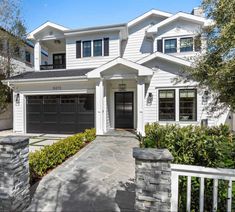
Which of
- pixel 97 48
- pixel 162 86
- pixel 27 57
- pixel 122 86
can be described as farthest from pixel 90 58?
pixel 27 57

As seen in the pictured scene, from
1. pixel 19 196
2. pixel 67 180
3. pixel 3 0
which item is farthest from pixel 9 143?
pixel 3 0

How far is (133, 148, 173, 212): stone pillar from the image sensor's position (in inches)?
109

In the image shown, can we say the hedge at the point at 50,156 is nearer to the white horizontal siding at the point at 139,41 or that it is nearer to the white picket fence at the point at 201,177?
the white picket fence at the point at 201,177

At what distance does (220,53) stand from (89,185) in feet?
15.5

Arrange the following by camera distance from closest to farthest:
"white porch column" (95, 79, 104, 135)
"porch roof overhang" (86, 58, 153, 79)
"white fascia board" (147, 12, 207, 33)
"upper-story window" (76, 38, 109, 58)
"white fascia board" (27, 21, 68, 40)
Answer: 1. "porch roof overhang" (86, 58, 153, 79)
2. "white porch column" (95, 79, 104, 135)
3. "white fascia board" (147, 12, 207, 33)
4. "upper-story window" (76, 38, 109, 58)
5. "white fascia board" (27, 21, 68, 40)

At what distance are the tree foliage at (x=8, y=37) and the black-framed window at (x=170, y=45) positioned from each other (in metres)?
10.9

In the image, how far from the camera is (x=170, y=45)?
42.4 feet

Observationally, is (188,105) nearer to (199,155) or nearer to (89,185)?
(199,155)

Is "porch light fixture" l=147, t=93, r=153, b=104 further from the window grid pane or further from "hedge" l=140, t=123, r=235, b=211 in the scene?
"hedge" l=140, t=123, r=235, b=211

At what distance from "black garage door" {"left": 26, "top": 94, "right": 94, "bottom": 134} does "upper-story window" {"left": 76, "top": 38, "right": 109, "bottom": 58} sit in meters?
3.49

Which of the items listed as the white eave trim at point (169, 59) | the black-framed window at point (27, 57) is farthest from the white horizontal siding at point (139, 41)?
the black-framed window at point (27, 57)

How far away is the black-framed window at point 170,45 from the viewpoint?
505 inches

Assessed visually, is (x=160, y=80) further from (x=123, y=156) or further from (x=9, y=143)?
(x=9, y=143)

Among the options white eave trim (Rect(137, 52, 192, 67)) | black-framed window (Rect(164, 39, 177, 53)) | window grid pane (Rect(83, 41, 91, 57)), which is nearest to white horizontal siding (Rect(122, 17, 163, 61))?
black-framed window (Rect(164, 39, 177, 53))
